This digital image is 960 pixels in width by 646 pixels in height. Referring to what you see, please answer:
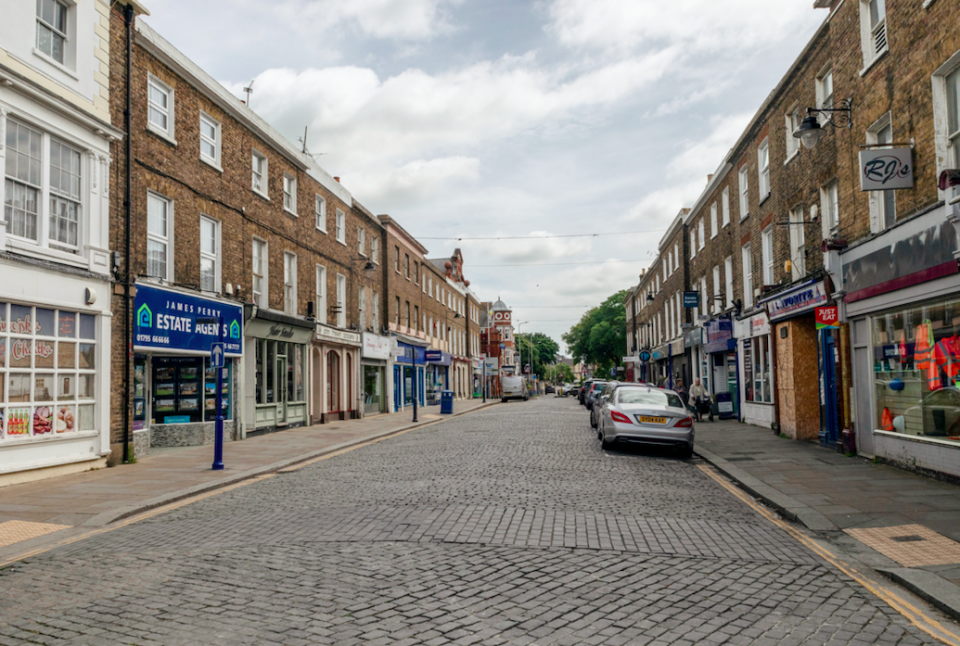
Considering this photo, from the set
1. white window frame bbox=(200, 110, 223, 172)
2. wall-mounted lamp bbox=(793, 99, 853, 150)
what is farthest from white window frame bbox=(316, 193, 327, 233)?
wall-mounted lamp bbox=(793, 99, 853, 150)

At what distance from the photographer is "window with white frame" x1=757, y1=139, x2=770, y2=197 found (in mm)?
20266

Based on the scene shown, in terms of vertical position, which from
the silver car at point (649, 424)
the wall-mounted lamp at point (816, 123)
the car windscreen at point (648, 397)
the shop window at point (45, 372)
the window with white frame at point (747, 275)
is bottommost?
the silver car at point (649, 424)

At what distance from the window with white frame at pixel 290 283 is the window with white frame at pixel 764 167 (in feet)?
48.3

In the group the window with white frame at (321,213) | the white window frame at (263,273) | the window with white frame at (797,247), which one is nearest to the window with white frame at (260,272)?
the white window frame at (263,273)

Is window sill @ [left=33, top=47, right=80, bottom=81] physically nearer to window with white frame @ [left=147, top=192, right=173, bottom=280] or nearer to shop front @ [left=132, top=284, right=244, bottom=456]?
window with white frame @ [left=147, top=192, right=173, bottom=280]

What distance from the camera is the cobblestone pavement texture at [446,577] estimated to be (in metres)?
4.48

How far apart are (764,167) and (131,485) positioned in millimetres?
18299

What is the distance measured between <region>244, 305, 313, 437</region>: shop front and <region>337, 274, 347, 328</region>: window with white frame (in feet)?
12.4

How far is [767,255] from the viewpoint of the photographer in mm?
20266

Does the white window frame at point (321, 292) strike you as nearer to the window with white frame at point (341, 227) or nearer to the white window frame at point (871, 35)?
the window with white frame at point (341, 227)

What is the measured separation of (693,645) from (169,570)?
4.21 metres

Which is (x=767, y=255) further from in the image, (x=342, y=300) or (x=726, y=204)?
(x=342, y=300)

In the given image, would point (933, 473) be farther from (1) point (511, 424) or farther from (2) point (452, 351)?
(2) point (452, 351)

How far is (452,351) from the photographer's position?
172 feet
